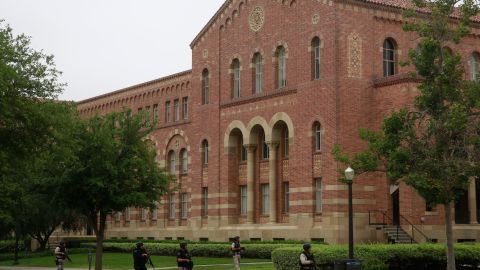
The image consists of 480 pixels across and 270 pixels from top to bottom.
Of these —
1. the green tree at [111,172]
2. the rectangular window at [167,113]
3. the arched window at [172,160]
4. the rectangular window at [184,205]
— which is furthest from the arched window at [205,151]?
the green tree at [111,172]

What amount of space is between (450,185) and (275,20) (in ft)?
71.4

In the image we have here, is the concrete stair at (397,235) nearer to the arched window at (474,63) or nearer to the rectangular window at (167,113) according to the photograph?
the arched window at (474,63)

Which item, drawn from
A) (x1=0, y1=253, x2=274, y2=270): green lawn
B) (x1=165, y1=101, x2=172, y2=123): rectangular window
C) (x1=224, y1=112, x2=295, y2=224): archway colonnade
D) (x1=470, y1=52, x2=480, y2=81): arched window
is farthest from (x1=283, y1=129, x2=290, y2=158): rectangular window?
(x1=165, y1=101, x2=172, y2=123): rectangular window

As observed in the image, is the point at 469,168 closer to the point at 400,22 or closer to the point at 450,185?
the point at 450,185

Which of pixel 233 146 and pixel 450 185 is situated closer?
pixel 450 185

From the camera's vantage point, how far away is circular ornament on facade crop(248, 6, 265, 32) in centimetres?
4688

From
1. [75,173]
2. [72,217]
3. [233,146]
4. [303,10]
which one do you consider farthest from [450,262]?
[72,217]

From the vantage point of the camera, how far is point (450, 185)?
26.2 metres

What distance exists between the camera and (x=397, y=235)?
128 ft

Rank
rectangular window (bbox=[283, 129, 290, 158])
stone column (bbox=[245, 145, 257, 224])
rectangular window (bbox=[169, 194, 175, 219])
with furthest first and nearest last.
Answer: rectangular window (bbox=[169, 194, 175, 219])
stone column (bbox=[245, 145, 257, 224])
rectangular window (bbox=[283, 129, 290, 158])

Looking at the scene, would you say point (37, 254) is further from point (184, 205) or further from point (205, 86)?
point (205, 86)

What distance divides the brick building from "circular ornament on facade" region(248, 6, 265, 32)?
0.20ft

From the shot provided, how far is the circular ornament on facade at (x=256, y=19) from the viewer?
1845 inches

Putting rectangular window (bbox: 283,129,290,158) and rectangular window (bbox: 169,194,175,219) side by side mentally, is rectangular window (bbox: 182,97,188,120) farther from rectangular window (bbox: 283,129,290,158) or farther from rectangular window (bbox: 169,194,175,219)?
rectangular window (bbox: 283,129,290,158)
